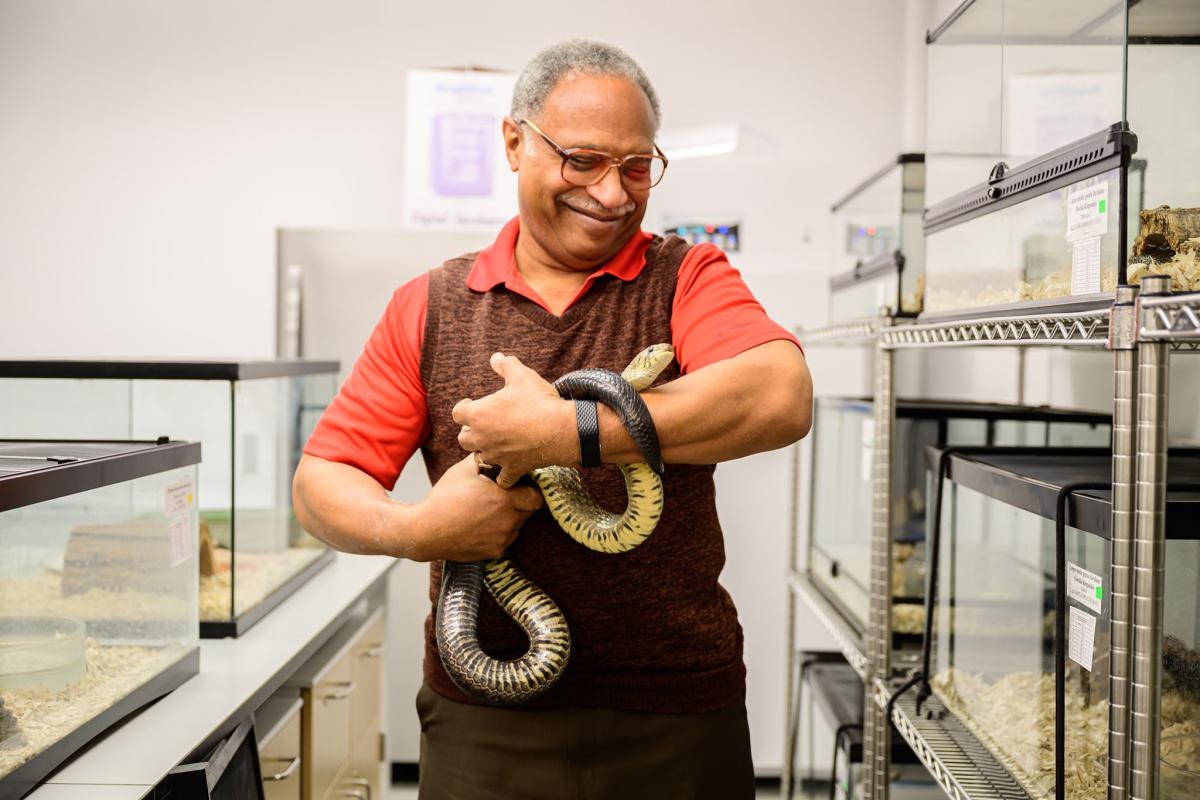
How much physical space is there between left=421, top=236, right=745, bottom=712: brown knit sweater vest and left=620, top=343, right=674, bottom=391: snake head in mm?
124

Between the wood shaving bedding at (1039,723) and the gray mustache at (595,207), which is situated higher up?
the gray mustache at (595,207)

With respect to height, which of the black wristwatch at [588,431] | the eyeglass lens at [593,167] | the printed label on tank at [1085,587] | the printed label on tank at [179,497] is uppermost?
the eyeglass lens at [593,167]

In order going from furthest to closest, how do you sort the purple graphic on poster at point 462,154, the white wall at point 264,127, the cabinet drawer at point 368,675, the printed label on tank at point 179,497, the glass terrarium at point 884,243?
the white wall at point 264,127, the purple graphic on poster at point 462,154, the cabinet drawer at point 368,675, the glass terrarium at point 884,243, the printed label on tank at point 179,497

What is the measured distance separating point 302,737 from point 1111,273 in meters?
1.87

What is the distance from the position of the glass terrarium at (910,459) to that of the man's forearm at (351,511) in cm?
124

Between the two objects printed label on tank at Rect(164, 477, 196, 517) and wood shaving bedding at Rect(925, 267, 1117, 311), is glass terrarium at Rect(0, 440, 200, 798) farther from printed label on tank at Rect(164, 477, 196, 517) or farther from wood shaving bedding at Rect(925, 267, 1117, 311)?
wood shaving bedding at Rect(925, 267, 1117, 311)

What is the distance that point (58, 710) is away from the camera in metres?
1.56

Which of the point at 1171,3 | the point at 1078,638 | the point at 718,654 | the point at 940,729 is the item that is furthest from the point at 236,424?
the point at 1171,3

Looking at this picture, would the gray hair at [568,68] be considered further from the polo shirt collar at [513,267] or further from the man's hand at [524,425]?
the man's hand at [524,425]

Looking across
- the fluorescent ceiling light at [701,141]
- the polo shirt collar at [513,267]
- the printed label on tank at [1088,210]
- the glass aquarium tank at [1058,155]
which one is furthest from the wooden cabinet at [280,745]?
the fluorescent ceiling light at [701,141]

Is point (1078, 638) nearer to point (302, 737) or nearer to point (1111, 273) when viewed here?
point (1111, 273)

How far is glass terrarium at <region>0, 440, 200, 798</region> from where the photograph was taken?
1.45 metres

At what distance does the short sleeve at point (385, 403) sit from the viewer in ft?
4.85

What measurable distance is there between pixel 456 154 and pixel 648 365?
281cm
